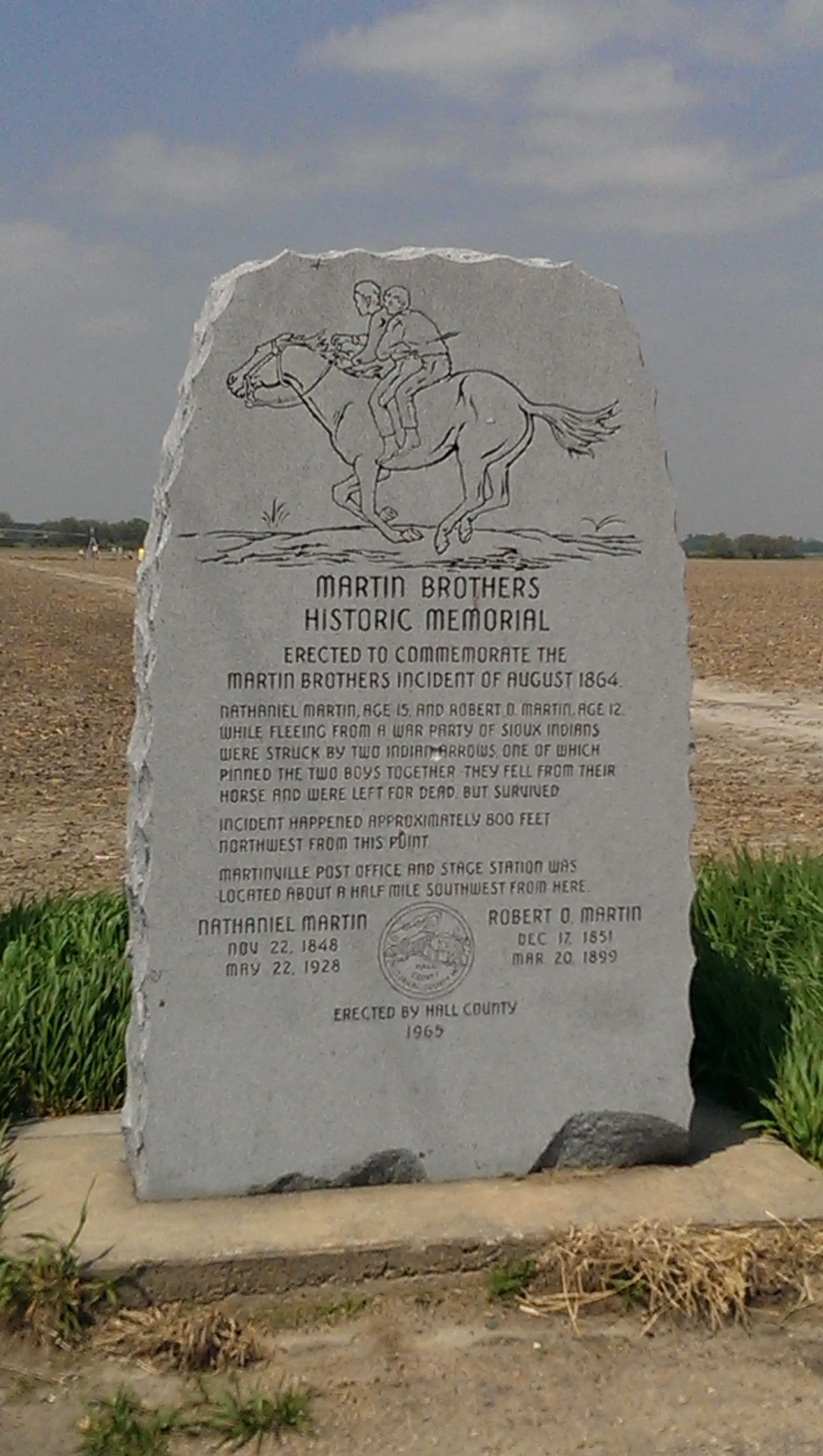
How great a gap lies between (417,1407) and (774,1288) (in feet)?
2.99

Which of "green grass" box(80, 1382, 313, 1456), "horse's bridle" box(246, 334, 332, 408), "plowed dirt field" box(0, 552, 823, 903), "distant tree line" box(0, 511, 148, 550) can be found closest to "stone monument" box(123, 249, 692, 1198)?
"horse's bridle" box(246, 334, 332, 408)

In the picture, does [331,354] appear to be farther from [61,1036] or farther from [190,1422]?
[190,1422]

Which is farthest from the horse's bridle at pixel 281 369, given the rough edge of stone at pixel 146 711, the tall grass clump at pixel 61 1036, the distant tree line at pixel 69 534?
the distant tree line at pixel 69 534

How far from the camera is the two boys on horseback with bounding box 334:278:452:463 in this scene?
386cm

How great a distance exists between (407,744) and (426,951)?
525mm

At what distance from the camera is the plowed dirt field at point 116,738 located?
8.45 metres

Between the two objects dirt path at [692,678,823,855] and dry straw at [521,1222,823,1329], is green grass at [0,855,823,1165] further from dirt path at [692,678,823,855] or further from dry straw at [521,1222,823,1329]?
dirt path at [692,678,823,855]

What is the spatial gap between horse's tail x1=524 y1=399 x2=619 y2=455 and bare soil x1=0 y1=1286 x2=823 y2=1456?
2.06 meters

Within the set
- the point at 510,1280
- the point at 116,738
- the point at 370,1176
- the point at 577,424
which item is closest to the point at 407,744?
the point at 577,424

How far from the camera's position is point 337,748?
3.92 meters

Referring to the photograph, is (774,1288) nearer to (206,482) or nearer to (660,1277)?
(660,1277)

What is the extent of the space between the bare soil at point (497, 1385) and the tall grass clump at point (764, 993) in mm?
804

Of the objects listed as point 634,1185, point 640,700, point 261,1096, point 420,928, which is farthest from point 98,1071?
point 640,700

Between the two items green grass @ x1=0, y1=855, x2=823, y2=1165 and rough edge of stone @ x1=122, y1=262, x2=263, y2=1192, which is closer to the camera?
rough edge of stone @ x1=122, y1=262, x2=263, y2=1192
